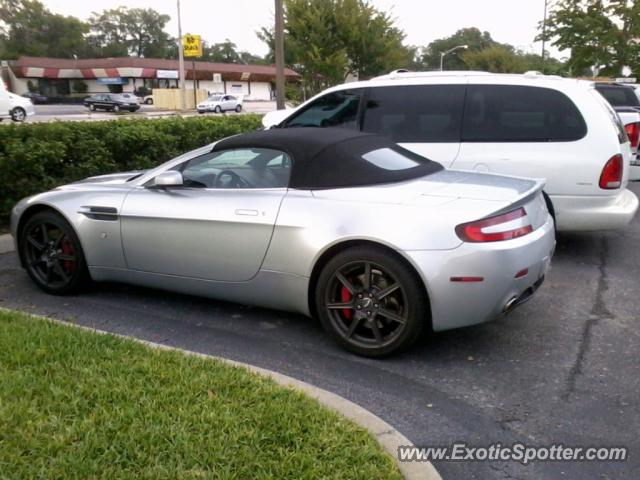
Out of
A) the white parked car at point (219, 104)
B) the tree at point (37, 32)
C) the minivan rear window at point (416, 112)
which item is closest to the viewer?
the minivan rear window at point (416, 112)

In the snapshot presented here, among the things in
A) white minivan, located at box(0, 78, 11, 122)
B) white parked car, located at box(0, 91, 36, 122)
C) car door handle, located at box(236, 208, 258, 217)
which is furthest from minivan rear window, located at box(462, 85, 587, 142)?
white minivan, located at box(0, 78, 11, 122)

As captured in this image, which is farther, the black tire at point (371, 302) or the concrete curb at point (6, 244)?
the concrete curb at point (6, 244)

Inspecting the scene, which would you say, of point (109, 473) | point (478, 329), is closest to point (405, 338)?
point (478, 329)

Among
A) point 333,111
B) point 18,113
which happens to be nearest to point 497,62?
point 18,113

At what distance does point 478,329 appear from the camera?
448 cm

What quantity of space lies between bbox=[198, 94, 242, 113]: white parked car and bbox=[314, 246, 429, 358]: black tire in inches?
1736

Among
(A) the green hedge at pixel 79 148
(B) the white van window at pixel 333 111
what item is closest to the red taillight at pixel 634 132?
(B) the white van window at pixel 333 111

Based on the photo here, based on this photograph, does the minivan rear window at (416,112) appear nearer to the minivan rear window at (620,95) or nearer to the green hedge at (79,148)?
the green hedge at (79,148)

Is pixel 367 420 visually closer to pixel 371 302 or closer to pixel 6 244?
pixel 371 302

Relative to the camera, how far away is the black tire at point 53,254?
5.01 metres

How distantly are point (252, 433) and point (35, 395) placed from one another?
3.76 ft

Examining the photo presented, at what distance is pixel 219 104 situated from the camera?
153 ft

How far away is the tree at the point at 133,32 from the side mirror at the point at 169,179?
10719 centimetres

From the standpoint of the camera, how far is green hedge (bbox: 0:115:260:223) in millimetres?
6973
